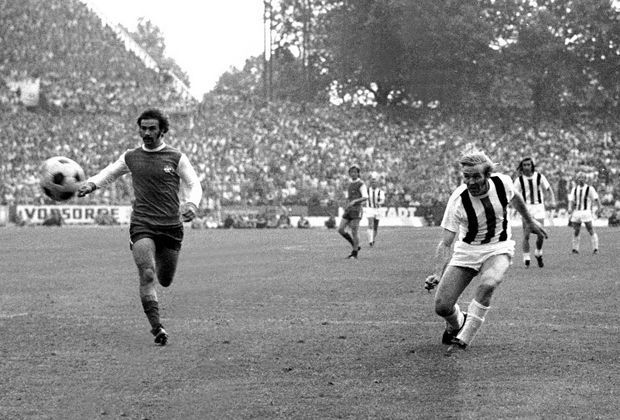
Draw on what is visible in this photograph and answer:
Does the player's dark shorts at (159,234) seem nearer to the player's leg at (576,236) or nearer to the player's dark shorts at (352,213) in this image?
the player's dark shorts at (352,213)

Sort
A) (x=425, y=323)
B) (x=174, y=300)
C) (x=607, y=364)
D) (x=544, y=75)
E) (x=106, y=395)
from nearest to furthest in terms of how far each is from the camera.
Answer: (x=106, y=395), (x=607, y=364), (x=425, y=323), (x=174, y=300), (x=544, y=75)

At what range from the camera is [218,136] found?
58.2 metres

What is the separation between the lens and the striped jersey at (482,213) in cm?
1080

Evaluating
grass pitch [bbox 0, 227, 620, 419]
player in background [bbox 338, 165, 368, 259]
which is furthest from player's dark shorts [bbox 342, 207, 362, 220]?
grass pitch [bbox 0, 227, 620, 419]

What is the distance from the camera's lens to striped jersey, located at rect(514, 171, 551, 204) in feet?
78.9

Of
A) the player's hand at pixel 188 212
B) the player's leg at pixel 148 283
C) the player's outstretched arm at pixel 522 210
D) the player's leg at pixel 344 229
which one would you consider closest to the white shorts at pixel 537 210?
the player's leg at pixel 344 229

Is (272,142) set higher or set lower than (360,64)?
lower

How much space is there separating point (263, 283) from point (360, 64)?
192ft

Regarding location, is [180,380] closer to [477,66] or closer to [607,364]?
[607,364]

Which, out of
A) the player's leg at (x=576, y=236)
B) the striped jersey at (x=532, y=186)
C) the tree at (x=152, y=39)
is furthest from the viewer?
the tree at (x=152, y=39)

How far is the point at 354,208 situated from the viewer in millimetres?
26438

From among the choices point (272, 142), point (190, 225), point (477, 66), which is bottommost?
point (190, 225)

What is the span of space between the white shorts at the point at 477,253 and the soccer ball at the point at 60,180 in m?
3.55

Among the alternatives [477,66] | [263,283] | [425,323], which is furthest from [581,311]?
[477,66]
